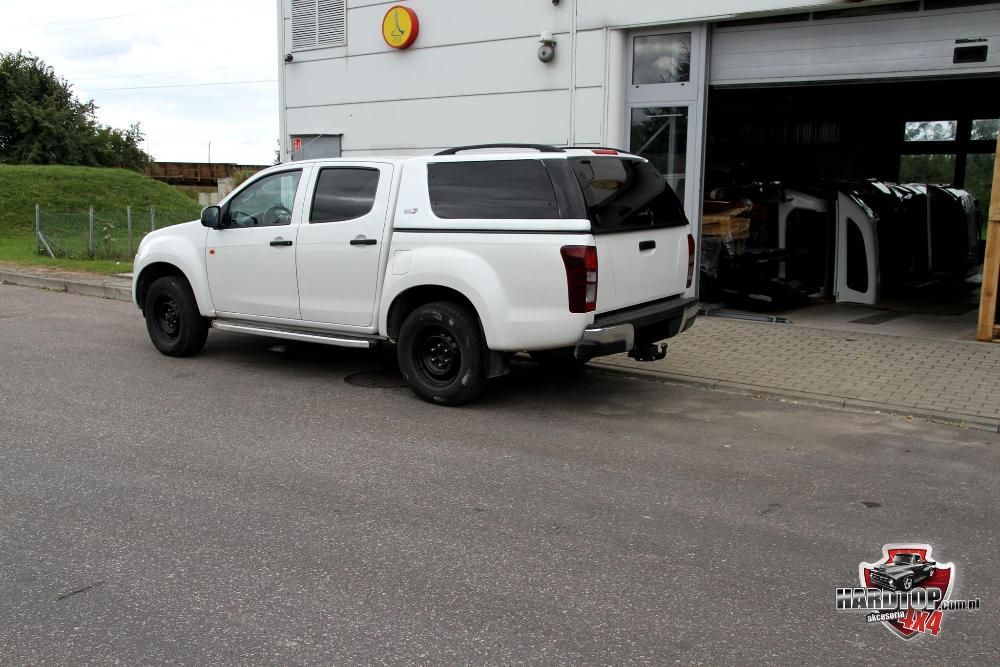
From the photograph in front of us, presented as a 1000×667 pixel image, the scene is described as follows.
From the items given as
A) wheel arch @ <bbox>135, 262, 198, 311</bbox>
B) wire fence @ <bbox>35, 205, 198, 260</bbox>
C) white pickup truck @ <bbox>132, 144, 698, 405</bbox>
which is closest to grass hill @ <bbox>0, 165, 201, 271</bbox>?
wire fence @ <bbox>35, 205, 198, 260</bbox>

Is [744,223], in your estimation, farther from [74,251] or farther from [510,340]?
[74,251]

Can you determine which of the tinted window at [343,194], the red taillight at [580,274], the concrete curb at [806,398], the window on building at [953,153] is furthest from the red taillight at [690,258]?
the window on building at [953,153]

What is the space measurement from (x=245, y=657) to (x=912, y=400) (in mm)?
5919

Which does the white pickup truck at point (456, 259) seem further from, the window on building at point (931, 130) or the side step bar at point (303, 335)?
the window on building at point (931, 130)

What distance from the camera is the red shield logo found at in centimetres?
379

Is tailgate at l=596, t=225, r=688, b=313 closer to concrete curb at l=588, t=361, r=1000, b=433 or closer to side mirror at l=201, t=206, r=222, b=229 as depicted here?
concrete curb at l=588, t=361, r=1000, b=433

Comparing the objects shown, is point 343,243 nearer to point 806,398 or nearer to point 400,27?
point 806,398

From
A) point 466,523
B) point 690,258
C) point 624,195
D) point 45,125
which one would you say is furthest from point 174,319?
point 45,125

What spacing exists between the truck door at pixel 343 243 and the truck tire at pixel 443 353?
56 cm

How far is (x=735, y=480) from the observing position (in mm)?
5531

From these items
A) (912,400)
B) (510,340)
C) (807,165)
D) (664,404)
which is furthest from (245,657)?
(807,165)

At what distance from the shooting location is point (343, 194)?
7.92m

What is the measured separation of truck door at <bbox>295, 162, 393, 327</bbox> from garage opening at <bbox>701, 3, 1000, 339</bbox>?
5.53m

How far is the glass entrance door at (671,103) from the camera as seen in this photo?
11.3 metres
